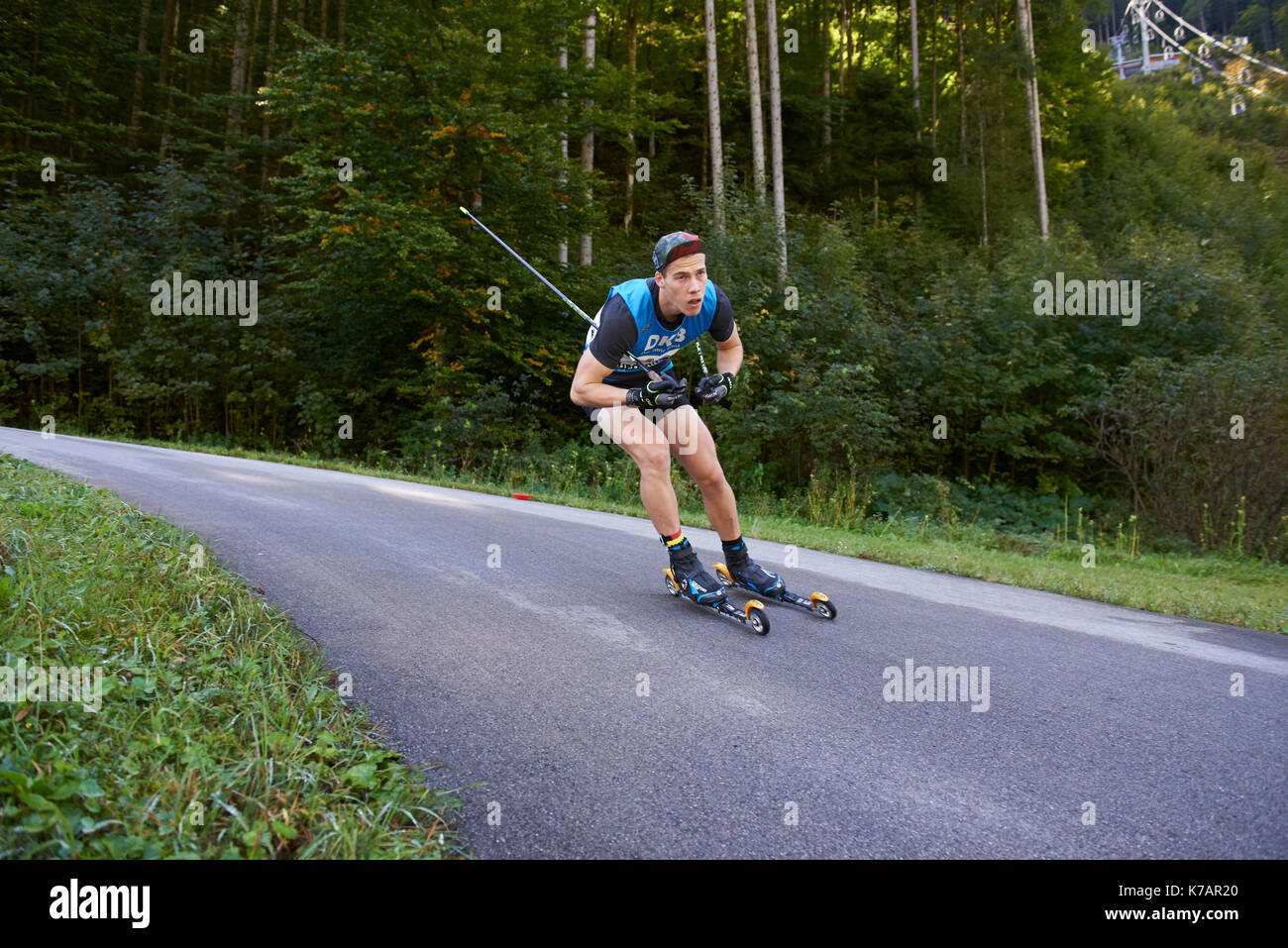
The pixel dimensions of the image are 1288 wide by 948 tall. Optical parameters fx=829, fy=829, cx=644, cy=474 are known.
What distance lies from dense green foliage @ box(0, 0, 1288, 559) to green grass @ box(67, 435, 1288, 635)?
1.34 m

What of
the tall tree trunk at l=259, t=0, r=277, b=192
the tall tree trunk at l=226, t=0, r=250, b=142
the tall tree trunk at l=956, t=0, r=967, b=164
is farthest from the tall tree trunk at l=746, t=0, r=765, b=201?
the tall tree trunk at l=226, t=0, r=250, b=142

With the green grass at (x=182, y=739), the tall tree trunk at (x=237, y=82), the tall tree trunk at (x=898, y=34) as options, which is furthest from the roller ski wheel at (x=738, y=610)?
the tall tree trunk at (x=898, y=34)

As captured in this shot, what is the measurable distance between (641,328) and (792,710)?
2399mm

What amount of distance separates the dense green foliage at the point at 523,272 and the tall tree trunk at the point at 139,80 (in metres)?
0.17

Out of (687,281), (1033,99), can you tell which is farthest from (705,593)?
(1033,99)

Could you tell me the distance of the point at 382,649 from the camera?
148 inches

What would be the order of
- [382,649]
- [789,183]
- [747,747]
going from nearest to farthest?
1. [747,747]
2. [382,649]
3. [789,183]

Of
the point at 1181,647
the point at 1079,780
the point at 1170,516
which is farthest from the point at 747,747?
the point at 1170,516

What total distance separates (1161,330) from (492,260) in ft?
43.3

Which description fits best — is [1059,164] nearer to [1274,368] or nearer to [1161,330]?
[1161,330]

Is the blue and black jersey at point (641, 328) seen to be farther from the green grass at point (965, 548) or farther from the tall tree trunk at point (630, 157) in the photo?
the tall tree trunk at point (630, 157)

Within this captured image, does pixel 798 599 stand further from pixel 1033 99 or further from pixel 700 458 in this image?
pixel 1033 99

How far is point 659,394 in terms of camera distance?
4613 millimetres

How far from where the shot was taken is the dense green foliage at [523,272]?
1429 centimetres
